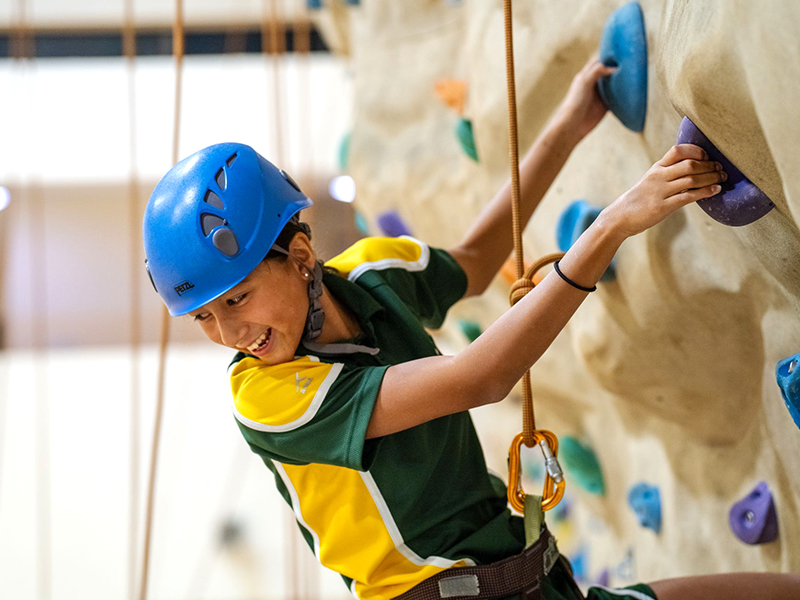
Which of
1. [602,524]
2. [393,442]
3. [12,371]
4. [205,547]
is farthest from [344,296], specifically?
[12,371]

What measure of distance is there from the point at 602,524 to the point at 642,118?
1513 mm

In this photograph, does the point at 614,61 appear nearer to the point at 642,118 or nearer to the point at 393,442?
the point at 642,118

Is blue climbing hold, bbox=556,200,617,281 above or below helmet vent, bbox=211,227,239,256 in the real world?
above

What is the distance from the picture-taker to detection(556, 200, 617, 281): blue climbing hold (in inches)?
61.4

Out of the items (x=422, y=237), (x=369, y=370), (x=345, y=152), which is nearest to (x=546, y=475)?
(x=369, y=370)

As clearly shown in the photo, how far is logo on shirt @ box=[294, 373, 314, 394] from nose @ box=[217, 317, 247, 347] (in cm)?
9

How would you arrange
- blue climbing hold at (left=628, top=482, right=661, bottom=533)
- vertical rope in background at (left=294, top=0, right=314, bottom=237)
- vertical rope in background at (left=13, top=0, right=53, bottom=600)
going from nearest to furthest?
blue climbing hold at (left=628, top=482, right=661, bottom=533) → vertical rope in background at (left=294, top=0, right=314, bottom=237) → vertical rope in background at (left=13, top=0, right=53, bottom=600)

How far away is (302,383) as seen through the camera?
1067 millimetres

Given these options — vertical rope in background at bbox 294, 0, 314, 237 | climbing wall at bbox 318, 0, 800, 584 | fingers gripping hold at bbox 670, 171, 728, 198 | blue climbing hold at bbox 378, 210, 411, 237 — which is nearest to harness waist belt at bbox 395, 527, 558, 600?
climbing wall at bbox 318, 0, 800, 584

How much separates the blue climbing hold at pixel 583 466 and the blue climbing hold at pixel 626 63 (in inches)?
47.7

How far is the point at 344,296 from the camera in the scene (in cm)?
122

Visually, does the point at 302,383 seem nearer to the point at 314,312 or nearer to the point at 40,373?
the point at 314,312

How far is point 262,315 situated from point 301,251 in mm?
130

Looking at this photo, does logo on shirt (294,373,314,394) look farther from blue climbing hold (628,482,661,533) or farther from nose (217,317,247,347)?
blue climbing hold (628,482,661,533)
